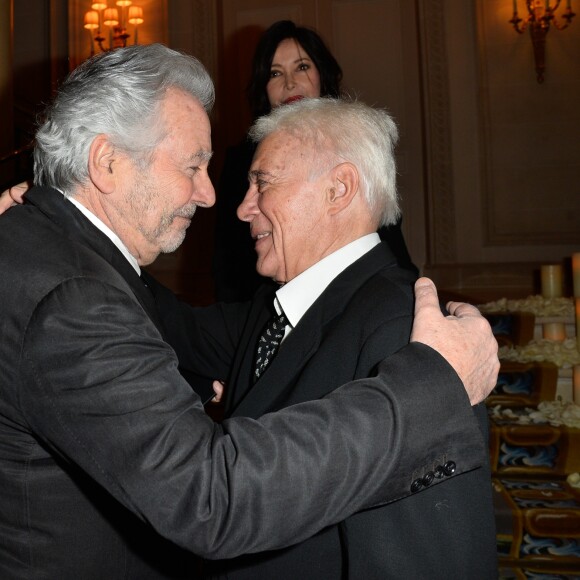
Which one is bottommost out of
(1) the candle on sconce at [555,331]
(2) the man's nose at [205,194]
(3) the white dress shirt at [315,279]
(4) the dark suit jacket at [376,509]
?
(1) the candle on sconce at [555,331]

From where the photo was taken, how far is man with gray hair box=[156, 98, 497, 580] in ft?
4.09

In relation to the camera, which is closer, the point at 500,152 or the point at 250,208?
the point at 250,208

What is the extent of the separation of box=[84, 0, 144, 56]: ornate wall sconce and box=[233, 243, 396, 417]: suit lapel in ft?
20.8

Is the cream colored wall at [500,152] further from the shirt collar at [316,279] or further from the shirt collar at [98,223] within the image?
the shirt collar at [98,223]

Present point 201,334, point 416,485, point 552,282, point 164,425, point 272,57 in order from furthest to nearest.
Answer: point 552,282, point 272,57, point 201,334, point 416,485, point 164,425

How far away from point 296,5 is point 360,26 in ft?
2.14

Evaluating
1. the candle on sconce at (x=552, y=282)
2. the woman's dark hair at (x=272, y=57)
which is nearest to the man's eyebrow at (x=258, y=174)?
the woman's dark hair at (x=272, y=57)

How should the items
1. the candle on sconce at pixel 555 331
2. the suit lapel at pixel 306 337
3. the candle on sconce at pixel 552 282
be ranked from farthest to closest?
1. the candle on sconce at pixel 552 282
2. the candle on sconce at pixel 555 331
3. the suit lapel at pixel 306 337

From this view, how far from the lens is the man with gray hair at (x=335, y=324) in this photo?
1.25 m

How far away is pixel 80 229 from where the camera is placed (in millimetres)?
1286

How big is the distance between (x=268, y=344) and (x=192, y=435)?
27.9 inches

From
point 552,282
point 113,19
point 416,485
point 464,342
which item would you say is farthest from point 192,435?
point 113,19

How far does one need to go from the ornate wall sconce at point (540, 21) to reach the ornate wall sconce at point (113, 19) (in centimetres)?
352

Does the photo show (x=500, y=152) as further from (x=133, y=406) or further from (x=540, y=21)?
(x=133, y=406)
